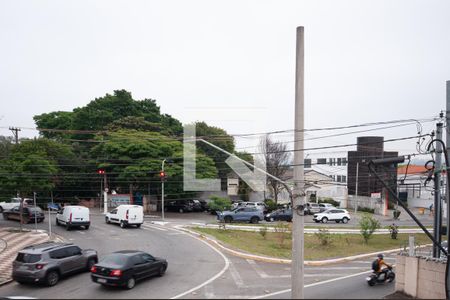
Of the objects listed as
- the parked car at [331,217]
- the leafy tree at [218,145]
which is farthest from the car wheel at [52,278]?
the leafy tree at [218,145]

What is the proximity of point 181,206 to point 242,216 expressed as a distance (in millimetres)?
14179

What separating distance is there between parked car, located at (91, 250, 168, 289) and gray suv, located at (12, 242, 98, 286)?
244 centimetres

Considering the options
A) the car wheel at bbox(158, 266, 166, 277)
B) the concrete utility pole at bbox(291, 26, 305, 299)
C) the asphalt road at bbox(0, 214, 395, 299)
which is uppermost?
the concrete utility pole at bbox(291, 26, 305, 299)

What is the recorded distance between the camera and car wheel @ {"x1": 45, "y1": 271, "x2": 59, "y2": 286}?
1620 centimetres

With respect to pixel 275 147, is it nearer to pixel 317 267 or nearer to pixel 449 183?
pixel 317 267

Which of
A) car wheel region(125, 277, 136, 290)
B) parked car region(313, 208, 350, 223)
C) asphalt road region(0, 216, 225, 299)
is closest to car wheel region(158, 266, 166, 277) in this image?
asphalt road region(0, 216, 225, 299)

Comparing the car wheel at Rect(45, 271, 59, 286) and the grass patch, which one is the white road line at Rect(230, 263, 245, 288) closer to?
the grass patch

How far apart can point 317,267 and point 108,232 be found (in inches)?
670

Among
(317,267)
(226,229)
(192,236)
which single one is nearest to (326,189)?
(226,229)

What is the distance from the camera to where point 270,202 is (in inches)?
2052

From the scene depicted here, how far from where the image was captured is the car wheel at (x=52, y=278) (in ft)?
53.2

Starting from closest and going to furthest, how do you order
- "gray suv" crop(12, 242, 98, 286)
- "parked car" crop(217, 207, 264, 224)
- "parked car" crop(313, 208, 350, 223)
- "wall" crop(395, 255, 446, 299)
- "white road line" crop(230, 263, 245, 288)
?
"wall" crop(395, 255, 446, 299), "white road line" crop(230, 263, 245, 288), "gray suv" crop(12, 242, 98, 286), "parked car" crop(217, 207, 264, 224), "parked car" crop(313, 208, 350, 223)

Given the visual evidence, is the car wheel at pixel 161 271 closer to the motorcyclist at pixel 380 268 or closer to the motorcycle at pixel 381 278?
the motorcycle at pixel 381 278

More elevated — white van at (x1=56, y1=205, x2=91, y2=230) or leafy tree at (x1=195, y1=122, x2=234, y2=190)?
leafy tree at (x1=195, y1=122, x2=234, y2=190)
